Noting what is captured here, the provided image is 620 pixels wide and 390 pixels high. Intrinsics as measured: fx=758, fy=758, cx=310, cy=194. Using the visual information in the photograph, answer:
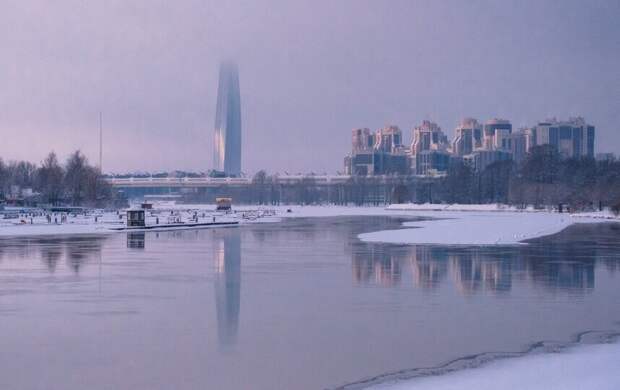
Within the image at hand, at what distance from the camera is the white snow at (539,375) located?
1078cm

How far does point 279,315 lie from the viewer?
16.7m

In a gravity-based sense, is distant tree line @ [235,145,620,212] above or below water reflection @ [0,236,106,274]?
above

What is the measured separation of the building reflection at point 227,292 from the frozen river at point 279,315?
0.18 ft

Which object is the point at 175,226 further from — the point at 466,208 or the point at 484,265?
the point at 466,208

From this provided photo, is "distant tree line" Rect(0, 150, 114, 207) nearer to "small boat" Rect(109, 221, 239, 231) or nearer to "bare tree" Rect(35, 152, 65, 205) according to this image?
"bare tree" Rect(35, 152, 65, 205)

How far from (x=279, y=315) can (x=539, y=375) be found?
668cm

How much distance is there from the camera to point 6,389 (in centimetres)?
1063

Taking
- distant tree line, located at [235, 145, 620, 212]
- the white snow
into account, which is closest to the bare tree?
distant tree line, located at [235, 145, 620, 212]

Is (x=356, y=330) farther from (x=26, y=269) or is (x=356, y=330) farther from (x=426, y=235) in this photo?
(x=426, y=235)

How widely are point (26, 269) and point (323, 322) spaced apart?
1409cm

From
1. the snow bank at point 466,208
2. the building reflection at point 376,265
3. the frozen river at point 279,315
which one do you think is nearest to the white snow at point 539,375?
the frozen river at point 279,315

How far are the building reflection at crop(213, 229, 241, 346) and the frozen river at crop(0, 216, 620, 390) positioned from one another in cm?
5

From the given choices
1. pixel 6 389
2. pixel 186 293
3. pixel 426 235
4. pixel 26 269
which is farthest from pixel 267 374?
pixel 426 235

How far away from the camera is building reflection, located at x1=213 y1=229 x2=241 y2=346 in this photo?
14.8 m
